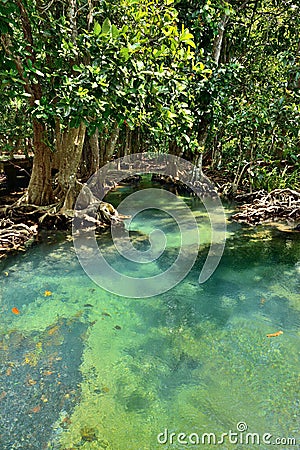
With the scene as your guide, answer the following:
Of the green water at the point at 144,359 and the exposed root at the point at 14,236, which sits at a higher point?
the exposed root at the point at 14,236

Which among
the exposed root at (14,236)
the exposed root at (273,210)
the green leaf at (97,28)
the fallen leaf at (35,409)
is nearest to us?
the fallen leaf at (35,409)

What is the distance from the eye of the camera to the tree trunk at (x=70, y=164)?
6.94 metres

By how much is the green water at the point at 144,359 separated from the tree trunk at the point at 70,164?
81.3 inches

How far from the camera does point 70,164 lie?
23.2 feet

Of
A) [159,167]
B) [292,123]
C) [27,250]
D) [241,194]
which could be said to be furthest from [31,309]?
[159,167]

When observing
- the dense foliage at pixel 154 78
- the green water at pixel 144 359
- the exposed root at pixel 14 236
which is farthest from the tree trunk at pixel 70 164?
the green water at pixel 144 359

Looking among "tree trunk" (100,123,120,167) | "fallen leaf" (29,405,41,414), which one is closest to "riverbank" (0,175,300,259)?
"tree trunk" (100,123,120,167)

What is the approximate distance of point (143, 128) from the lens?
5.05 meters

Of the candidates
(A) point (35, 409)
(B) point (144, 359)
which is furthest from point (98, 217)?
(A) point (35, 409)

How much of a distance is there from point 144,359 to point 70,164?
4665 millimetres

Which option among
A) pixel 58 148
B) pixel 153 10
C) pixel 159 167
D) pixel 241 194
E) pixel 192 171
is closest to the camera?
pixel 153 10

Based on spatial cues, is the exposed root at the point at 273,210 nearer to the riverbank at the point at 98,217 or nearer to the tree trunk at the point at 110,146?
the riverbank at the point at 98,217

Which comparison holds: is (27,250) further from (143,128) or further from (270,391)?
(270,391)

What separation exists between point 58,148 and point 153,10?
14.4 feet
